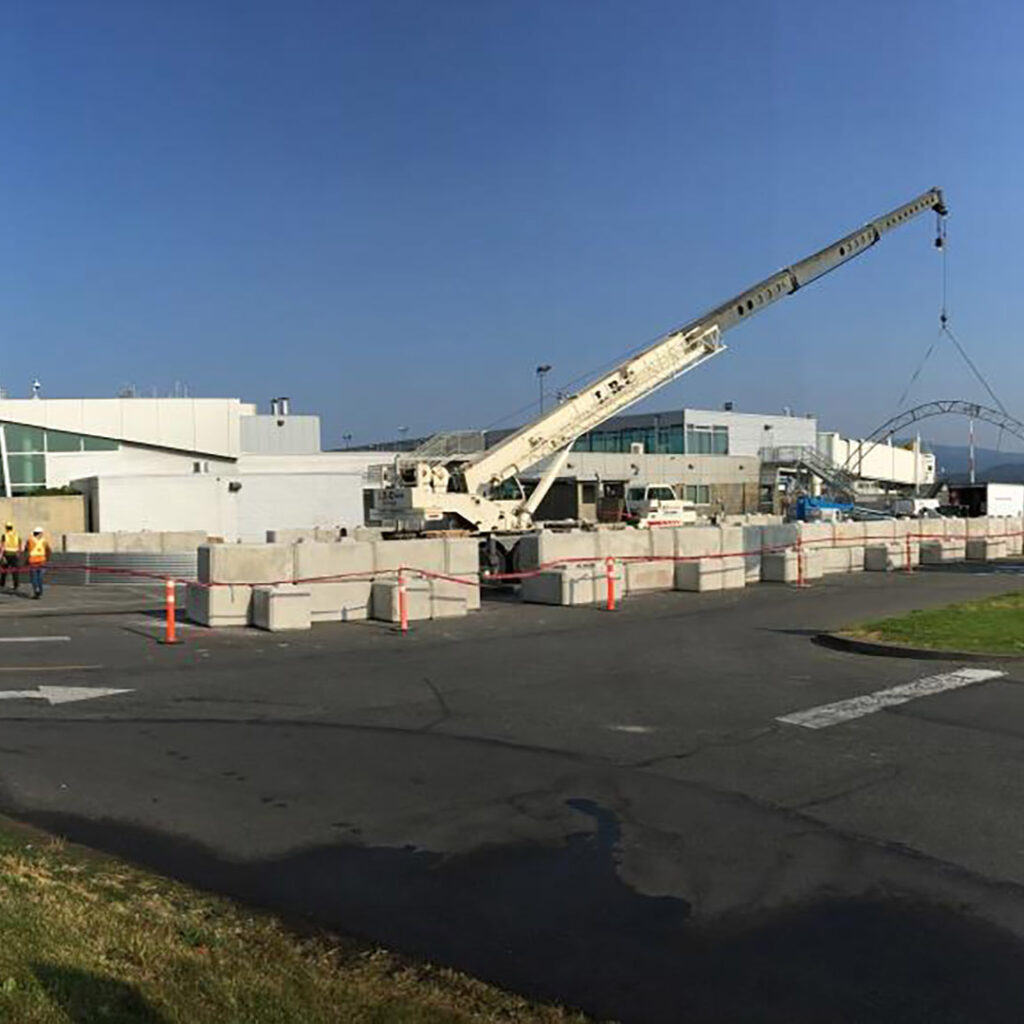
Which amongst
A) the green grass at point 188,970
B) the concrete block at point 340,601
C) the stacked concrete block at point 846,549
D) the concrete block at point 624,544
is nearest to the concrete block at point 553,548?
the concrete block at point 624,544

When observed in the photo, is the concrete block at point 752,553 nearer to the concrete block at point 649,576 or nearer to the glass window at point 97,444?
the concrete block at point 649,576

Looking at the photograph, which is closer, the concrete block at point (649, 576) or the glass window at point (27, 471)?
the concrete block at point (649, 576)

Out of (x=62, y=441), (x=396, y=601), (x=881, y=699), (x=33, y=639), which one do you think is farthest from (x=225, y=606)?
(x=62, y=441)

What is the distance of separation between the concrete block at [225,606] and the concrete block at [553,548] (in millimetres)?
7552

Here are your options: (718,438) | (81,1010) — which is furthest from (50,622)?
(718,438)

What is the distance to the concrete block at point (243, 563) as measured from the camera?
17.2m

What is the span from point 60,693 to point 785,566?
18625 mm

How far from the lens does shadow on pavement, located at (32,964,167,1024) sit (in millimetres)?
3607

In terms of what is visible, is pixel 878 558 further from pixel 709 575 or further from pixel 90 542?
pixel 90 542

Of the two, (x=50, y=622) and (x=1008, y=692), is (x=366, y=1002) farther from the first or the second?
(x=50, y=622)

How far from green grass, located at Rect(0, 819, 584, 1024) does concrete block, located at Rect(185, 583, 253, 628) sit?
39.0ft

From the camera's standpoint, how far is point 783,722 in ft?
31.3

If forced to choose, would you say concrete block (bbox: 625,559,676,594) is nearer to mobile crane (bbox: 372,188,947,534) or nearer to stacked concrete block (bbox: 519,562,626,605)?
stacked concrete block (bbox: 519,562,626,605)

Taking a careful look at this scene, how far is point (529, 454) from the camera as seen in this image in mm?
29000
